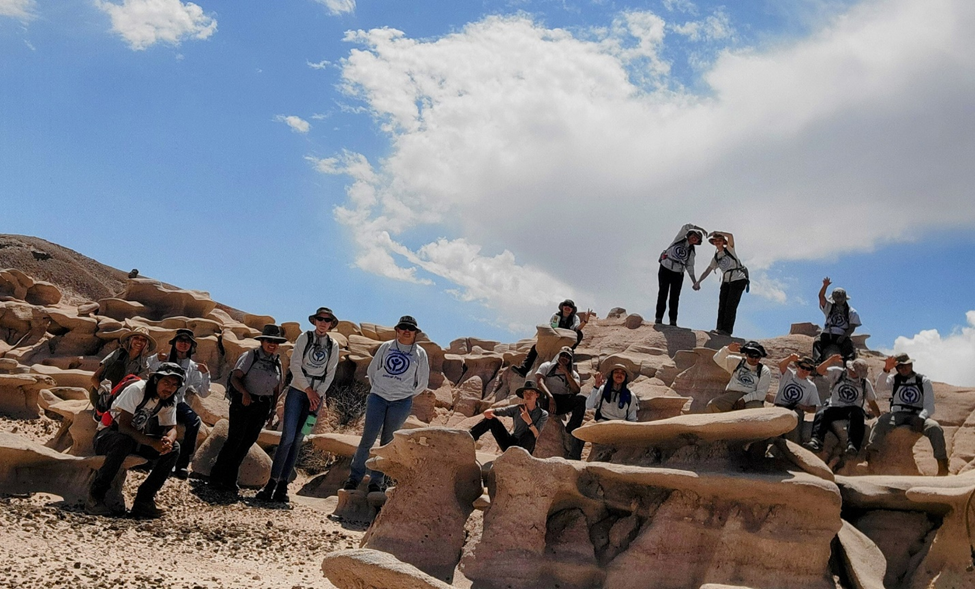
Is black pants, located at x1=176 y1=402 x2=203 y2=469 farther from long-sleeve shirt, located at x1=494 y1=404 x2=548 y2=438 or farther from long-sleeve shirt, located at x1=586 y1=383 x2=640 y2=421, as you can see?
long-sleeve shirt, located at x1=586 y1=383 x2=640 y2=421

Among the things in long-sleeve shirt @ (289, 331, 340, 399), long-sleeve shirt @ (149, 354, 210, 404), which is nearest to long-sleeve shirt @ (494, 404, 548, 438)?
long-sleeve shirt @ (289, 331, 340, 399)

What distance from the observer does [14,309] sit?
43.4ft

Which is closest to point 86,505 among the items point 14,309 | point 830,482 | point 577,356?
point 830,482

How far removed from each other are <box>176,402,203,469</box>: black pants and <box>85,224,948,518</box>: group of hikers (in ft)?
0.03

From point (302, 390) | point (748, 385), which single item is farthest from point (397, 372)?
point (748, 385)

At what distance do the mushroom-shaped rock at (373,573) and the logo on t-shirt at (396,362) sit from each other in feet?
8.42

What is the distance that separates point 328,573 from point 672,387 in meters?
6.06

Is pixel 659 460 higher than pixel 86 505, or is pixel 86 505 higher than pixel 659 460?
pixel 659 460

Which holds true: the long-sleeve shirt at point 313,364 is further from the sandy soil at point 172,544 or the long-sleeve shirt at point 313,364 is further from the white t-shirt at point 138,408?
the white t-shirt at point 138,408

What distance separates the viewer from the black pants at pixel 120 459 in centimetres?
545

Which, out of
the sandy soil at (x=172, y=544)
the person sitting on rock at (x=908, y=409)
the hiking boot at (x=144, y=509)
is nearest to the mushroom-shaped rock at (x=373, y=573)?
the sandy soil at (x=172, y=544)

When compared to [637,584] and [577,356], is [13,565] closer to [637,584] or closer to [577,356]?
[637,584]

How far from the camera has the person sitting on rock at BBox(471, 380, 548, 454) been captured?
6.49m

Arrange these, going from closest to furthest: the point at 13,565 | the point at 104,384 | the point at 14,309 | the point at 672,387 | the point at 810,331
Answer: the point at 13,565
the point at 104,384
the point at 672,387
the point at 810,331
the point at 14,309
